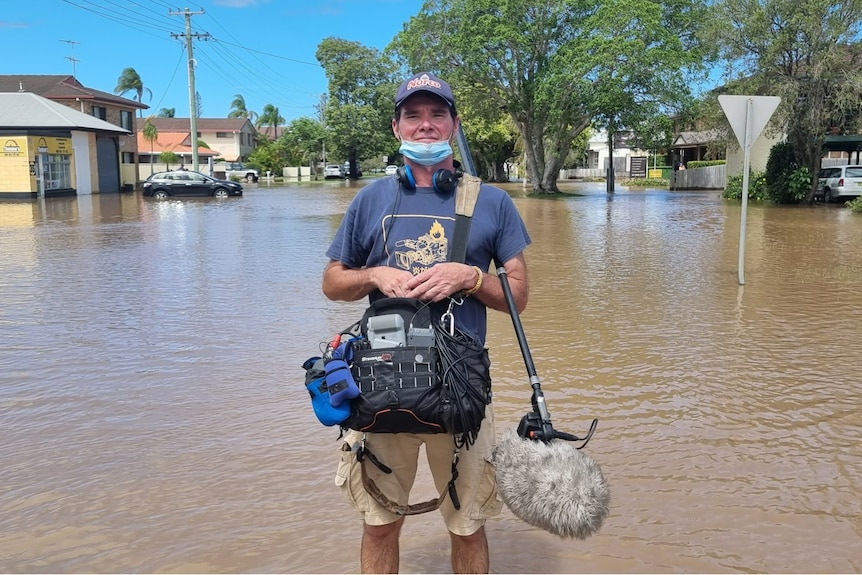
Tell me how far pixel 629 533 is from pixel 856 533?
101 cm

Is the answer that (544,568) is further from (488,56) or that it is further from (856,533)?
(488,56)

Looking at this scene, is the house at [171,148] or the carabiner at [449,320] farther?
the house at [171,148]

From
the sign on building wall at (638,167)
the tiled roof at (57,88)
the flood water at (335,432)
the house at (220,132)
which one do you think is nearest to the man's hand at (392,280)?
the flood water at (335,432)

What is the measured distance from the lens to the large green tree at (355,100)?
66.9 m

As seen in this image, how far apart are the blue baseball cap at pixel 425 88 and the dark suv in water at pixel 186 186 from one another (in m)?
34.7

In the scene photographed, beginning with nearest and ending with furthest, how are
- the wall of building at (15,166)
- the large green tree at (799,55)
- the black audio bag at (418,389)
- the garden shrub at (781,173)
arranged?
the black audio bag at (418,389) < the large green tree at (799,55) < the garden shrub at (781,173) < the wall of building at (15,166)

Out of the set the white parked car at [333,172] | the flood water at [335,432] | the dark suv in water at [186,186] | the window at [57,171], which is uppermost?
the white parked car at [333,172]

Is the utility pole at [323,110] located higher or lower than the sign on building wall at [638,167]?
higher

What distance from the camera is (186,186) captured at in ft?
117

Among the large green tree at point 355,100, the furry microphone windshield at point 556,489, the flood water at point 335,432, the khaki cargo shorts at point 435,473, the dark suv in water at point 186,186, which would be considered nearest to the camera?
the furry microphone windshield at point 556,489

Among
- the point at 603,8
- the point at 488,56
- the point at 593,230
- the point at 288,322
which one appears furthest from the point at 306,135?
the point at 288,322

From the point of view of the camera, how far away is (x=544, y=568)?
3186 millimetres

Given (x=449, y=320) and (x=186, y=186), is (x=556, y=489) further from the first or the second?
(x=186, y=186)

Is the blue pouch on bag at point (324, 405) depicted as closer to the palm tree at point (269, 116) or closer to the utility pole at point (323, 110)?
the utility pole at point (323, 110)
